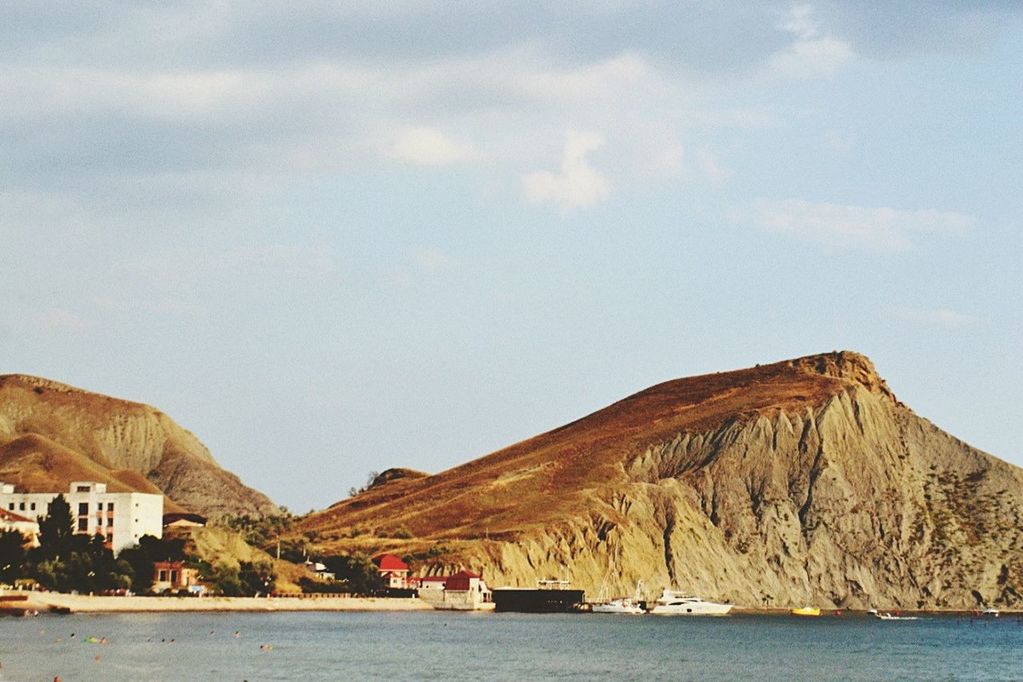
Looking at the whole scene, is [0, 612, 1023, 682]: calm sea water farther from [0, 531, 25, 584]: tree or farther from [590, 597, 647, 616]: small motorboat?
[590, 597, 647, 616]: small motorboat

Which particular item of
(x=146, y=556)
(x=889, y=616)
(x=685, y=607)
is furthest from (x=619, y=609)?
(x=146, y=556)

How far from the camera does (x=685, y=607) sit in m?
170

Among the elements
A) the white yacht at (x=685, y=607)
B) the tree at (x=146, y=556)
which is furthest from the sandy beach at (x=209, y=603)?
the white yacht at (x=685, y=607)

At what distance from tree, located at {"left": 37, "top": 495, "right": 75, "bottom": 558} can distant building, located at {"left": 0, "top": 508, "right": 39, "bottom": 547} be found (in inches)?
62.0

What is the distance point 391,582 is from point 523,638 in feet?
188

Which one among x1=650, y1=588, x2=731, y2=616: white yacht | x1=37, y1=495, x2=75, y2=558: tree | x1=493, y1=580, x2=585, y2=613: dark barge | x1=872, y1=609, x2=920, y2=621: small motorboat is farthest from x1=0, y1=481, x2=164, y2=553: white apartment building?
x1=872, y1=609, x2=920, y2=621: small motorboat

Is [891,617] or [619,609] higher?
[619,609]

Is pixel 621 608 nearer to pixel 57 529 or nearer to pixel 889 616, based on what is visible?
pixel 889 616

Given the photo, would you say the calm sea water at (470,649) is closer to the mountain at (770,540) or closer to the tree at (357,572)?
the tree at (357,572)

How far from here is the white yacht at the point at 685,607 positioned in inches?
6624

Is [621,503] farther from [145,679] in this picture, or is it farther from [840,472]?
[145,679]

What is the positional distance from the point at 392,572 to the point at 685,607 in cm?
3144

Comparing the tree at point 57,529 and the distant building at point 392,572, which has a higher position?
the tree at point 57,529

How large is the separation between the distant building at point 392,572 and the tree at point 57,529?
3700 centimetres
